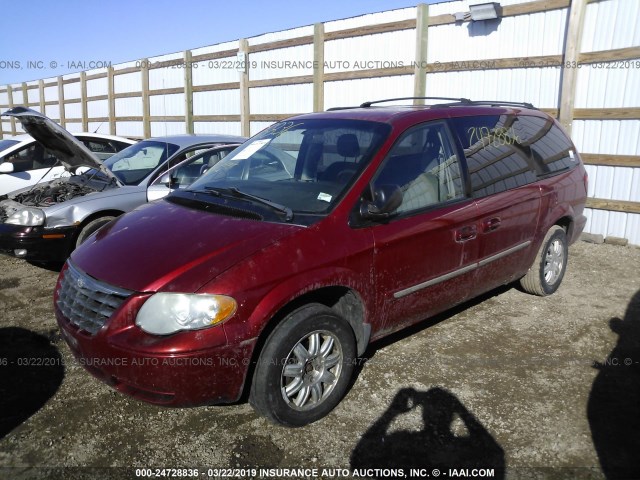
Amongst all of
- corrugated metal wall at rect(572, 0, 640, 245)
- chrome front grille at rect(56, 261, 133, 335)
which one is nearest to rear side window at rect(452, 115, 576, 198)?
chrome front grille at rect(56, 261, 133, 335)

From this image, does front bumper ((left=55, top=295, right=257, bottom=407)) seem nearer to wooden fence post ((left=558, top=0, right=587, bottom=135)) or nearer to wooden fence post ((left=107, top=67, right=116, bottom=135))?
wooden fence post ((left=558, top=0, right=587, bottom=135))

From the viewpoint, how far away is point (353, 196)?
3.31 metres

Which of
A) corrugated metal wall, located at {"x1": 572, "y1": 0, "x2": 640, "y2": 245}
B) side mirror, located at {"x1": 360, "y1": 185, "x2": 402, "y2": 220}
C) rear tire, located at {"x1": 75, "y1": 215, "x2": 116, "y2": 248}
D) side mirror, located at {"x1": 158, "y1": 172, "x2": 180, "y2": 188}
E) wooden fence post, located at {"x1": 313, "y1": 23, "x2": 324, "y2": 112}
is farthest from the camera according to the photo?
wooden fence post, located at {"x1": 313, "y1": 23, "x2": 324, "y2": 112}

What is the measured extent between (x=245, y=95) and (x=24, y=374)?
442 inches

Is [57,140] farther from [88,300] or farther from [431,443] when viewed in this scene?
[431,443]

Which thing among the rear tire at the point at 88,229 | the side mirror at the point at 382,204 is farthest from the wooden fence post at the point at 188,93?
the side mirror at the point at 382,204

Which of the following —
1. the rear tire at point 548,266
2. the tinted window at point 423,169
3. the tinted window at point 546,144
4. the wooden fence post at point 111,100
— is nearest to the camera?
the tinted window at point 423,169

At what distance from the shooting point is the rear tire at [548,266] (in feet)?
16.8

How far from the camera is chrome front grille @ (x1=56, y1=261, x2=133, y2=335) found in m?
2.84

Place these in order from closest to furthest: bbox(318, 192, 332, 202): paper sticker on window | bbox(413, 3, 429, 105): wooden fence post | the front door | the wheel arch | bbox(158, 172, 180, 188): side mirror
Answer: the wheel arch, bbox(318, 192, 332, 202): paper sticker on window, the front door, bbox(158, 172, 180, 188): side mirror, bbox(413, 3, 429, 105): wooden fence post

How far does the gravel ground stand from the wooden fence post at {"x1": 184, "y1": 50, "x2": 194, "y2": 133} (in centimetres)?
1224

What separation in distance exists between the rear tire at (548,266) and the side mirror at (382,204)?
7.94 ft

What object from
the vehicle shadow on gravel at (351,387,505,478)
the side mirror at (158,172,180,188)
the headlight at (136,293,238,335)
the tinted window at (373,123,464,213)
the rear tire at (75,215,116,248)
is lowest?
the vehicle shadow on gravel at (351,387,505,478)

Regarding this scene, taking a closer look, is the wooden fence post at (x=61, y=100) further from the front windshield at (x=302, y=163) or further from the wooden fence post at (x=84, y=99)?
the front windshield at (x=302, y=163)
